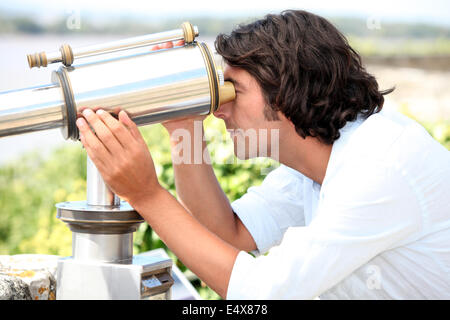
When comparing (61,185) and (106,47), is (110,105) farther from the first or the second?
(61,185)

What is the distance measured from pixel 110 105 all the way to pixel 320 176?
63 cm

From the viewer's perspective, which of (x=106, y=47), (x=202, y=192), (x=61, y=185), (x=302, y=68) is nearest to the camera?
(x=106, y=47)

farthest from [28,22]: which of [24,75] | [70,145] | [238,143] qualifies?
[238,143]

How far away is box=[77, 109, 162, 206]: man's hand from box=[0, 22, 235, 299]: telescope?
0.04 meters


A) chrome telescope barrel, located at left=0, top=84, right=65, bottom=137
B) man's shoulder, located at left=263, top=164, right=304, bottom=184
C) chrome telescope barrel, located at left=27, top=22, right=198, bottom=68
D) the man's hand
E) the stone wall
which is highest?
chrome telescope barrel, located at left=27, top=22, right=198, bottom=68

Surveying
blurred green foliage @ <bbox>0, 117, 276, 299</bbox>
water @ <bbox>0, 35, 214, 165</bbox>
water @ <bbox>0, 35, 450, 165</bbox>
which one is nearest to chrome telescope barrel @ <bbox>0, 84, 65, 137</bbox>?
blurred green foliage @ <bbox>0, 117, 276, 299</bbox>

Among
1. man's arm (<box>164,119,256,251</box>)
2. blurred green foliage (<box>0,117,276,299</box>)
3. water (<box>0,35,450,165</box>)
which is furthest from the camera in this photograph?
water (<box>0,35,450,165</box>)

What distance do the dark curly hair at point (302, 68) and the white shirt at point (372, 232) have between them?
3.6 inches

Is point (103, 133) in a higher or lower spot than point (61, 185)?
higher

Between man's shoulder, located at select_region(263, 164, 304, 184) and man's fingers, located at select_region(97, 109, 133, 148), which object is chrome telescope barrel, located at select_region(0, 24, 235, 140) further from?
man's shoulder, located at select_region(263, 164, 304, 184)

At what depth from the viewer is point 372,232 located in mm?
1224

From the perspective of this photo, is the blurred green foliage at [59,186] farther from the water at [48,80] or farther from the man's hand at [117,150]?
the man's hand at [117,150]

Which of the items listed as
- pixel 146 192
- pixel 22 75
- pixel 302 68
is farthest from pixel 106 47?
pixel 22 75

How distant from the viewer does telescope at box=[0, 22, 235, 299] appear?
1221 millimetres
